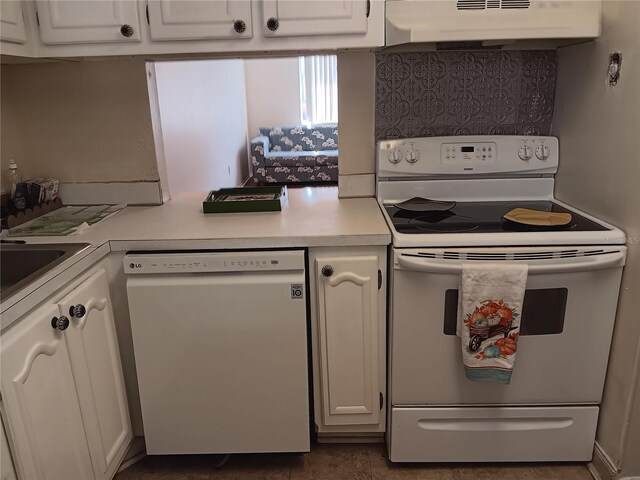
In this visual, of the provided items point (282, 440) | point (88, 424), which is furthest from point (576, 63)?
point (88, 424)

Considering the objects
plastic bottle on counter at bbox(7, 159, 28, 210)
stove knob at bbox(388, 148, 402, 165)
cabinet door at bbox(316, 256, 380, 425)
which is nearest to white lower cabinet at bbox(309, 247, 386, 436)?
cabinet door at bbox(316, 256, 380, 425)

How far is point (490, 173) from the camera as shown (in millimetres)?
1962

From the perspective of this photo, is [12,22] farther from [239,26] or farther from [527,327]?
[527,327]

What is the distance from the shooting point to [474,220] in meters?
1.71

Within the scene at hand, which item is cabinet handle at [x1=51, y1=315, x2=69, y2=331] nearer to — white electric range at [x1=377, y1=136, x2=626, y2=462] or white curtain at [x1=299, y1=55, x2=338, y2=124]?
white electric range at [x1=377, y1=136, x2=626, y2=462]

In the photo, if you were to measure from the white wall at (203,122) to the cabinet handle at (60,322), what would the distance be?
1201mm

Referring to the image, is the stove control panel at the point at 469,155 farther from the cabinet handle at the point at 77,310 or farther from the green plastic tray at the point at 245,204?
the cabinet handle at the point at 77,310

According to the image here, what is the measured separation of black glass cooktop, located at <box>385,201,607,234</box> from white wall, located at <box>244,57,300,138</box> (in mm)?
5822

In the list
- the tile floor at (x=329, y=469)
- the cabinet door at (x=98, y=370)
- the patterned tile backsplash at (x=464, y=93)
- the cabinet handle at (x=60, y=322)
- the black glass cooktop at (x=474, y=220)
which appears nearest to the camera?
the cabinet handle at (x=60, y=322)

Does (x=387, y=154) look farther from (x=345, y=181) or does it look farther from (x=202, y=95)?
(x=202, y=95)

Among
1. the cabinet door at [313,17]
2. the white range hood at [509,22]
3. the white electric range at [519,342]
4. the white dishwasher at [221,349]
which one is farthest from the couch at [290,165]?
the white dishwasher at [221,349]

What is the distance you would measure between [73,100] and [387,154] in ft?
4.23

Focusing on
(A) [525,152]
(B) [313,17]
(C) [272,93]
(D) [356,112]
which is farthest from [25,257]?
(C) [272,93]

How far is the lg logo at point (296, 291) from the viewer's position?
5.17 ft
